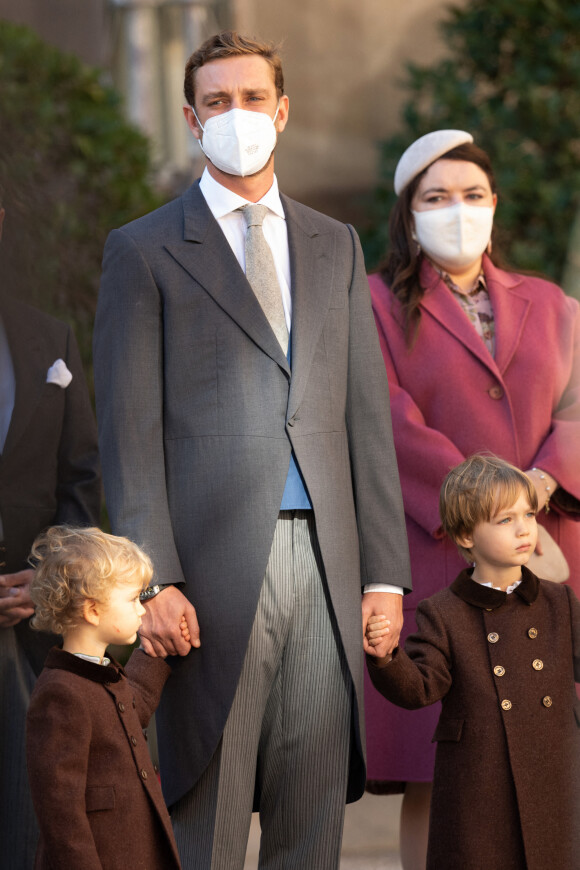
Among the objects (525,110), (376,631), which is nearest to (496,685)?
(376,631)

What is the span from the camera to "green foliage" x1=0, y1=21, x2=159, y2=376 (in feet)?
17.1

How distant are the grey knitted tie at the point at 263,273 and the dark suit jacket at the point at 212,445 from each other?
42 mm

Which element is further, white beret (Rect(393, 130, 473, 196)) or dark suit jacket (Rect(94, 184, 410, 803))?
white beret (Rect(393, 130, 473, 196))

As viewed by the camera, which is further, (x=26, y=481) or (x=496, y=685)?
(x=26, y=481)

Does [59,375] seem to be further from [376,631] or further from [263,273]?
[376,631]

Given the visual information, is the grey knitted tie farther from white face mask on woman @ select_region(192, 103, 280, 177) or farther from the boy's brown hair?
the boy's brown hair

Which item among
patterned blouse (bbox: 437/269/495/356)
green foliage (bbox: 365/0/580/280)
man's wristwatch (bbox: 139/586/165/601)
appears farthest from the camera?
green foliage (bbox: 365/0/580/280)

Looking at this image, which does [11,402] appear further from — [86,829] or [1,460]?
[86,829]

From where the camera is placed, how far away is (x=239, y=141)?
288 cm

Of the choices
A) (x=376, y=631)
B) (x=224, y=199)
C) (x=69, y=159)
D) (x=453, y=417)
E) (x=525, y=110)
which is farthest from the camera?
(x=525, y=110)

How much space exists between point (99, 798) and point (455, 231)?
1954 millimetres

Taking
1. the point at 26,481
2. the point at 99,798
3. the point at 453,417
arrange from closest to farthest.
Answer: the point at 99,798
the point at 26,481
the point at 453,417

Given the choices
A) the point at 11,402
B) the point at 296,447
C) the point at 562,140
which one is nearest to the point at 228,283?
the point at 296,447

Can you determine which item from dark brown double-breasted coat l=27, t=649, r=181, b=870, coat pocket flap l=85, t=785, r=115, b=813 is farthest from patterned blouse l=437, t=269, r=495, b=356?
coat pocket flap l=85, t=785, r=115, b=813
